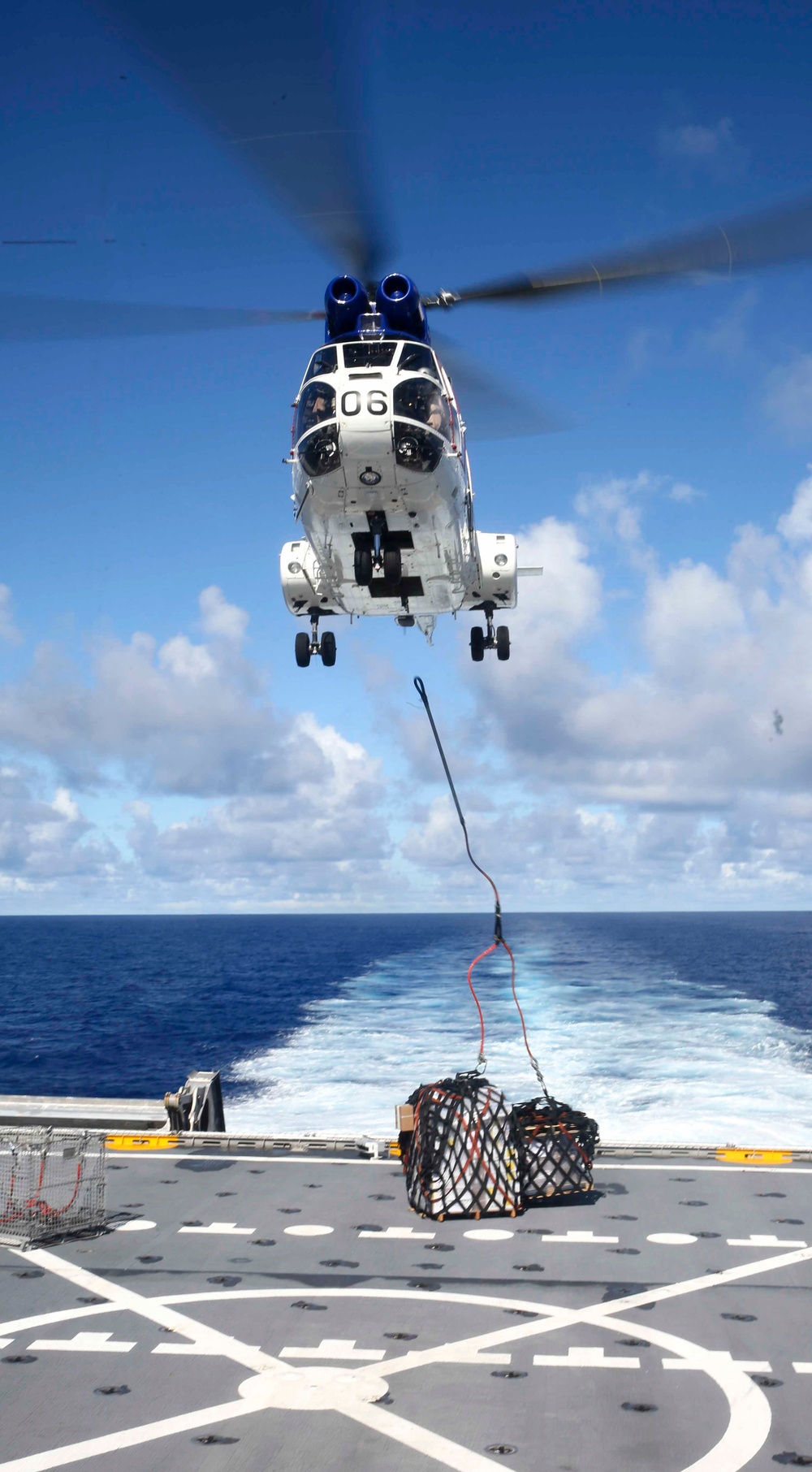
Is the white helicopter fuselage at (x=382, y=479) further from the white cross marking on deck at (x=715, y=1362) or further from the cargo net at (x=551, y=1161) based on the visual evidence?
the white cross marking on deck at (x=715, y=1362)

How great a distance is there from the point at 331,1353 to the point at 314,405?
34.2 ft

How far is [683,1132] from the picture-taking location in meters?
27.1

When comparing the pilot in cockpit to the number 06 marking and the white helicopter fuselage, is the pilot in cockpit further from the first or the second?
the number 06 marking

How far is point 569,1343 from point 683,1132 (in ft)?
66.7

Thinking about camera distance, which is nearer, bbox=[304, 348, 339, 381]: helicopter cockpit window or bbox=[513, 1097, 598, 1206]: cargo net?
bbox=[513, 1097, 598, 1206]: cargo net

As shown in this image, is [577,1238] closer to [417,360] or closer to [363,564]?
[363,564]

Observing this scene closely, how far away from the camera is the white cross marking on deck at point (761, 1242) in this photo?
11.1m

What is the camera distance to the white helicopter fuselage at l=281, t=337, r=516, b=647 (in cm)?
1330

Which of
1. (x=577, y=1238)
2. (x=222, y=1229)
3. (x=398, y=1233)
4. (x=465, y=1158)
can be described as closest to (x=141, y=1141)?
(x=222, y=1229)

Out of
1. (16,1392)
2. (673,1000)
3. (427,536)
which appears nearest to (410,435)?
(427,536)

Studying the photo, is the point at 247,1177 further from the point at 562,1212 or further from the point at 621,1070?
the point at 621,1070

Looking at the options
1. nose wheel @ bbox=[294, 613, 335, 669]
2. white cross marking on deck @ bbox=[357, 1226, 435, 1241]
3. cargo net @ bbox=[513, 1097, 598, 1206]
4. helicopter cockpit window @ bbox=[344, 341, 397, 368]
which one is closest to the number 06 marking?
helicopter cockpit window @ bbox=[344, 341, 397, 368]

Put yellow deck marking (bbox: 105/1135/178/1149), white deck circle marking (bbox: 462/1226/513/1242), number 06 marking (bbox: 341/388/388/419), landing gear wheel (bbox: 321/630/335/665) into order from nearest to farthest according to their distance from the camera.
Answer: white deck circle marking (bbox: 462/1226/513/1242) < number 06 marking (bbox: 341/388/388/419) < yellow deck marking (bbox: 105/1135/178/1149) < landing gear wheel (bbox: 321/630/335/665)

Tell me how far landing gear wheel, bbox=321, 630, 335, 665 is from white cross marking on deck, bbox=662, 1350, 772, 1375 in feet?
40.8
